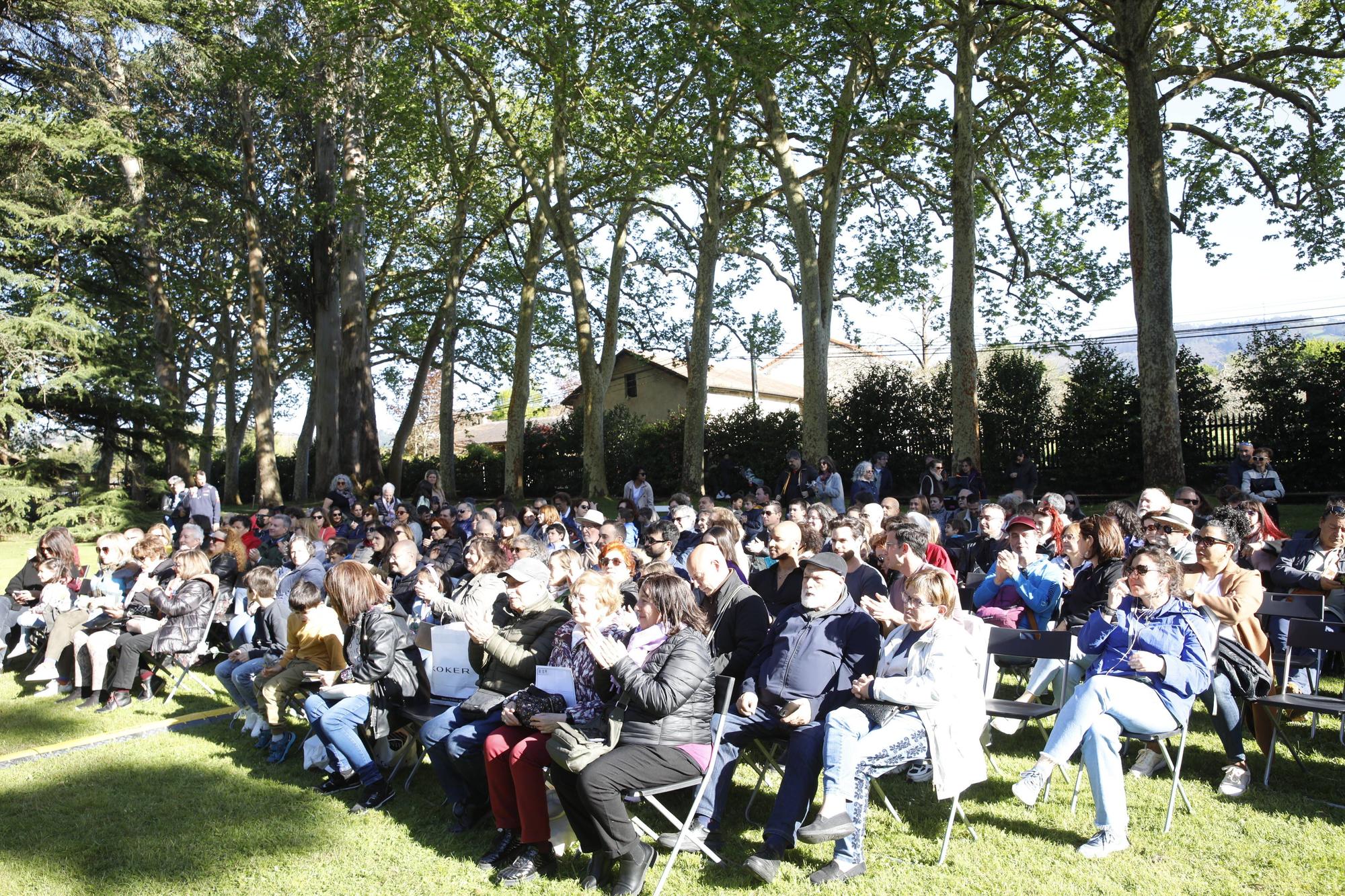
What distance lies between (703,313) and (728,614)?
14.4 metres

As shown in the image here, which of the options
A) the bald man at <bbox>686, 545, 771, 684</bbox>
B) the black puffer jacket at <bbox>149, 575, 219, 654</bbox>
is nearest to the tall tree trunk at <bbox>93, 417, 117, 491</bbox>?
the black puffer jacket at <bbox>149, 575, 219, 654</bbox>

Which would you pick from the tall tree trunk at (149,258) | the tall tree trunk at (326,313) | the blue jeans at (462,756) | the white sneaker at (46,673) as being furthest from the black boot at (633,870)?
the tall tree trunk at (326,313)

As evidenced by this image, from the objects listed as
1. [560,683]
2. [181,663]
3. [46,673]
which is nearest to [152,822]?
[560,683]

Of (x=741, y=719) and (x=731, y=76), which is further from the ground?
(x=731, y=76)

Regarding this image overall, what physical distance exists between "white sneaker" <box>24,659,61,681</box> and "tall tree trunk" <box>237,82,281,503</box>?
14989 mm

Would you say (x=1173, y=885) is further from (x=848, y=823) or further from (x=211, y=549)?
(x=211, y=549)

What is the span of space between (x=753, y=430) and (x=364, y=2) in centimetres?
1253

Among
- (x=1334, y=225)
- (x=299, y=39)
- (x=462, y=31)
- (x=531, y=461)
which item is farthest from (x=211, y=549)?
(x=531, y=461)

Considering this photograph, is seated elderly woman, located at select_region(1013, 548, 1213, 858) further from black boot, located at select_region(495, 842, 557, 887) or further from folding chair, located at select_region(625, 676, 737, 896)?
black boot, located at select_region(495, 842, 557, 887)

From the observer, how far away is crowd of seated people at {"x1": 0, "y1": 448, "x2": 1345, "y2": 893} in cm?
406

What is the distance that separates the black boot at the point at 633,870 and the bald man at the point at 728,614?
90 centimetres

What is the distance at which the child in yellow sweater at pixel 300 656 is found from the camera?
5730 mm

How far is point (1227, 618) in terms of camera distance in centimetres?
496

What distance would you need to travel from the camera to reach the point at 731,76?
15.0m
